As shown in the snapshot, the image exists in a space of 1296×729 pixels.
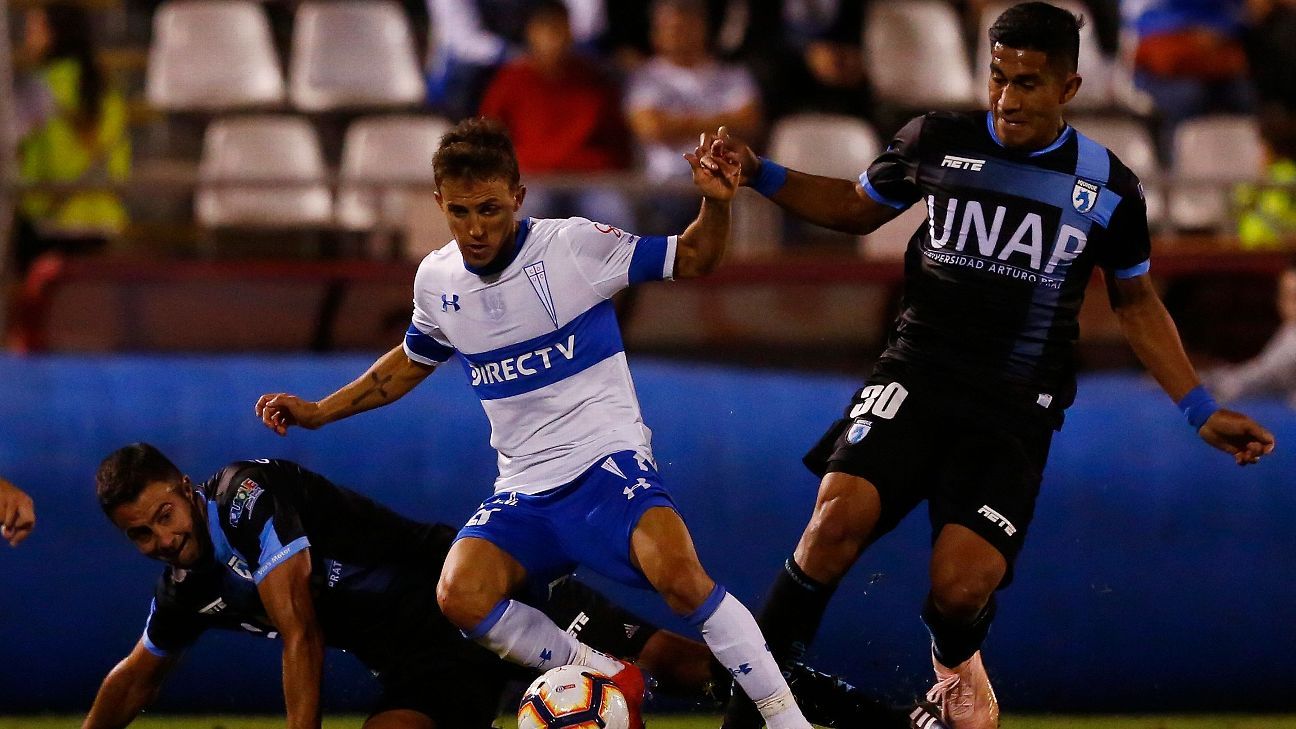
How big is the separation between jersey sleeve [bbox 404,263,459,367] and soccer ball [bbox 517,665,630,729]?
109cm

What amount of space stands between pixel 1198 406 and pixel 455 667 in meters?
2.43

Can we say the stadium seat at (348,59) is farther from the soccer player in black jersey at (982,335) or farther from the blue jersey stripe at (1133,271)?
the blue jersey stripe at (1133,271)

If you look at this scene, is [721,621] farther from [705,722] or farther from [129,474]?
[705,722]

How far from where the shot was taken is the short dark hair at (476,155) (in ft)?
16.8

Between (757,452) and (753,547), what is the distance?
373 millimetres

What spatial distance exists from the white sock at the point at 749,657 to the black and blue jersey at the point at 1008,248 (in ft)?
3.17

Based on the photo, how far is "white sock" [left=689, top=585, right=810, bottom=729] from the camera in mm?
5016

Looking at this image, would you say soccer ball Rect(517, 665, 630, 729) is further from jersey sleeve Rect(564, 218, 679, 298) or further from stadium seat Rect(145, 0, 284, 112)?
stadium seat Rect(145, 0, 284, 112)

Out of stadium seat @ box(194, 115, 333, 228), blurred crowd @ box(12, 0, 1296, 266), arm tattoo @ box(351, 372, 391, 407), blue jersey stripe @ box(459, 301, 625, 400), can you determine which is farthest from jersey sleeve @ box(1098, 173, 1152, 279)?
stadium seat @ box(194, 115, 333, 228)

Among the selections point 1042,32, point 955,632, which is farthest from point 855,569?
point 1042,32

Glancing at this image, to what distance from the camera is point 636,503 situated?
5160 millimetres

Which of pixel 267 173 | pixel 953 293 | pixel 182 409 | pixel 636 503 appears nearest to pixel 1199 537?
pixel 953 293

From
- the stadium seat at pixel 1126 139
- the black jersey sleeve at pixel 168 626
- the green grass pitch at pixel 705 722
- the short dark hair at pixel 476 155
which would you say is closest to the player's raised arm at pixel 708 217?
the short dark hair at pixel 476 155

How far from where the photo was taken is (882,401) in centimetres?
538
